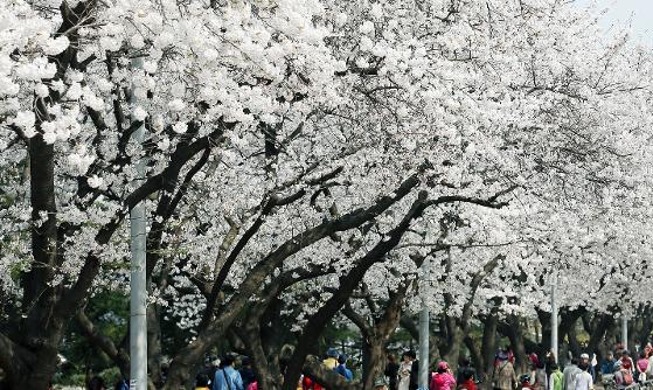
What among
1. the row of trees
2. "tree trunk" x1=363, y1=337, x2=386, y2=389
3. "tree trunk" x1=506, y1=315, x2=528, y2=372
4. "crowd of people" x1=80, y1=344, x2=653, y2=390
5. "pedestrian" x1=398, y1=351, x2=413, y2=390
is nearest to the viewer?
the row of trees

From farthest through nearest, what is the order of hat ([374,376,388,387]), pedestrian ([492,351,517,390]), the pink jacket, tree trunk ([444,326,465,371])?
tree trunk ([444,326,465,371]) < pedestrian ([492,351,517,390]) < hat ([374,376,388,387]) < the pink jacket

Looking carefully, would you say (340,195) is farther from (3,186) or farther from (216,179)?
(3,186)

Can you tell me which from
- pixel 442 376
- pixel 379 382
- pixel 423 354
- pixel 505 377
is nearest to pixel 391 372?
pixel 505 377

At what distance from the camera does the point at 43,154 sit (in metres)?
11.6

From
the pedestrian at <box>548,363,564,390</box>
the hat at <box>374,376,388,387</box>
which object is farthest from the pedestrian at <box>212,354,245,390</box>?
the pedestrian at <box>548,363,564,390</box>

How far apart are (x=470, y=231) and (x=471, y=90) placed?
21.4 feet

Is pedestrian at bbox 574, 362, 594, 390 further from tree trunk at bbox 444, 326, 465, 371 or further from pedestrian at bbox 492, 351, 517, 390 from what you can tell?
tree trunk at bbox 444, 326, 465, 371

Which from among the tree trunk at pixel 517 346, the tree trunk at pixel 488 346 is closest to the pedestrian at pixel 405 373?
the tree trunk at pixel 488 346

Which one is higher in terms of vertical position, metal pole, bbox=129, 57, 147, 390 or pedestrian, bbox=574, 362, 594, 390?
pedestrian, bbox=574, 362, 594, 390

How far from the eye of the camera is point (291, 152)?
17484 millimetres

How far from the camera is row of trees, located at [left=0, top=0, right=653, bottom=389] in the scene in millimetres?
10641

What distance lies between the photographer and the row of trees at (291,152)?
34.9ft

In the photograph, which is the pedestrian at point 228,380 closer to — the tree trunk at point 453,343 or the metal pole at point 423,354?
the metal pole at point 423,354

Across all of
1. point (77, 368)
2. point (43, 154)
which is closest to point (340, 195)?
point (43, 154)
